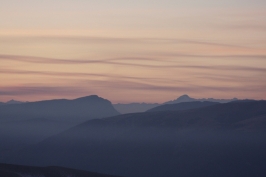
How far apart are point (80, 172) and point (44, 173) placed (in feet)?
37.5

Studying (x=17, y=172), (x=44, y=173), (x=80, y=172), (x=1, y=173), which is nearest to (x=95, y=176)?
(x=80, y=172)

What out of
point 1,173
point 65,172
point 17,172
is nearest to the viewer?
point 1,173

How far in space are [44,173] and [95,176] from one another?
1424 cm

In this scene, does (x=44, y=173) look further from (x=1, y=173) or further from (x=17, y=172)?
(x=1, y=173)

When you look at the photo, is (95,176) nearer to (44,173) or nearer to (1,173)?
(44,173)

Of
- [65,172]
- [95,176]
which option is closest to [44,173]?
[65,172]

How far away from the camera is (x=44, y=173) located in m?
115

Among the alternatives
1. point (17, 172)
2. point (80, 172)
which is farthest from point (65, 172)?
point (17, 172)

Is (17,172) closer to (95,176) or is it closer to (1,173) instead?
(1,173)

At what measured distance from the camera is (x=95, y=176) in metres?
124

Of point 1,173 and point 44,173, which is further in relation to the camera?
point 44,173

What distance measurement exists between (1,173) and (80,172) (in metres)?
28.5

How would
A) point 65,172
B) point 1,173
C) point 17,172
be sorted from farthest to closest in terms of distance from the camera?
point 65,172, point 17,172, point 1,173

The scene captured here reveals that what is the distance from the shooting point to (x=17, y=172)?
355ft
